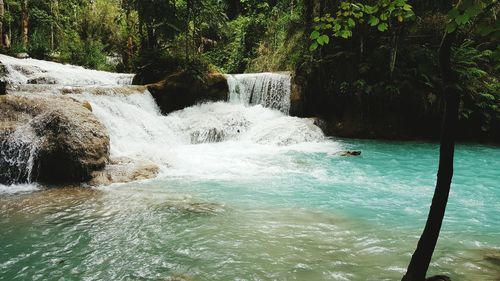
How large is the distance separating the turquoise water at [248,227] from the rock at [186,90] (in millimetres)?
6343

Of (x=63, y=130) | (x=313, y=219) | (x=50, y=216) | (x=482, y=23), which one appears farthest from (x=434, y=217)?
(x=63, y=130)

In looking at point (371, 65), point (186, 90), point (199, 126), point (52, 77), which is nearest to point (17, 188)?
point (199, 126)

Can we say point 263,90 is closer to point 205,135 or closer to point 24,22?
point 205,135

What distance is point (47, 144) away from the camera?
6.98 metres

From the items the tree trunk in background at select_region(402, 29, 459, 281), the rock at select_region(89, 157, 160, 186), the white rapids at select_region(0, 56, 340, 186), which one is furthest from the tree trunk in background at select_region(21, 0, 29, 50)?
the tree trunk in background at select_region(402, 29, 459, 281)

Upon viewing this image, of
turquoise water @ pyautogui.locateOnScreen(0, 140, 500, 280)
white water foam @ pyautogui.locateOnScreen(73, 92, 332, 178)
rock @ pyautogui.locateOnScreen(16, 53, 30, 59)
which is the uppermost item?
rock @ pyautogui.locateOnScreen(16, 53, 30, 59)

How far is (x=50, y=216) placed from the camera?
4.95 metres

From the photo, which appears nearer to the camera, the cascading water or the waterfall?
the cascading water

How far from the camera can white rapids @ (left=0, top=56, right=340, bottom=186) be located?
343 inches

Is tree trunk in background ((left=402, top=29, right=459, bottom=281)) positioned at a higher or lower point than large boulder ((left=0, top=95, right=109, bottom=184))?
higher

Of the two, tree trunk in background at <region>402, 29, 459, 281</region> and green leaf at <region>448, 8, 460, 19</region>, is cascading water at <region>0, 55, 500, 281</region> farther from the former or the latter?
green leaf at <region>448, 8, 460, 19</region>

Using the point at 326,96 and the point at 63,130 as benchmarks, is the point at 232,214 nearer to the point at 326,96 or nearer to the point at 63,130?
the point at 63,130

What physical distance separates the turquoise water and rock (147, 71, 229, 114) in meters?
6.34

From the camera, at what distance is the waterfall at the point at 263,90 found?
14.6 metres
